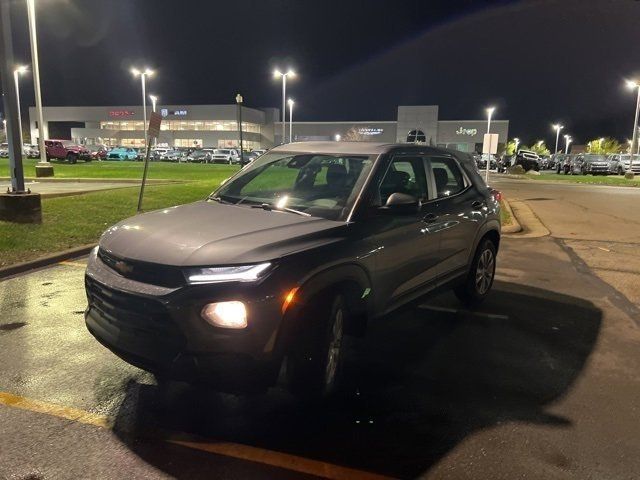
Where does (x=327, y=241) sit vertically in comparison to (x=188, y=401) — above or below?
above

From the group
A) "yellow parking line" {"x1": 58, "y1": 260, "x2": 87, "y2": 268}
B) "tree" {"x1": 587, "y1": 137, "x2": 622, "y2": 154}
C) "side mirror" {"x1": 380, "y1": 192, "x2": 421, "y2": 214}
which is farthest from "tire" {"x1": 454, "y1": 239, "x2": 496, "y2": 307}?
"tree" {"x1": 587, "y1": 137, "x2": 622, "y2": 154}

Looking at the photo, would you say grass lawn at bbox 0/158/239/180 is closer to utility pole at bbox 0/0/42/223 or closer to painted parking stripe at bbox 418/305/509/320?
utility pole at bbox 0/0/42/223

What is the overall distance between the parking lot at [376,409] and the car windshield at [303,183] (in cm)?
106

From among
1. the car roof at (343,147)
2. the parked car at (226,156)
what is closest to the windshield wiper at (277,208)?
the car roof at (343,147)

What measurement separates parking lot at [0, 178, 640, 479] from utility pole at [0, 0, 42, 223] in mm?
4002

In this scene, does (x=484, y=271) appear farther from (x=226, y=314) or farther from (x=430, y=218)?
(x=226, y=314)

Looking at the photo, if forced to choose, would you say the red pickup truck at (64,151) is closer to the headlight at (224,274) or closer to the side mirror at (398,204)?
the side mirror at (398,204)

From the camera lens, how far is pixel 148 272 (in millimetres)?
3219

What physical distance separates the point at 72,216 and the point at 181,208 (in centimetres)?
721

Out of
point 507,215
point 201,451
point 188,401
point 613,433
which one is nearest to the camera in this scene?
point 201,451

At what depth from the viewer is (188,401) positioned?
3.65 meters

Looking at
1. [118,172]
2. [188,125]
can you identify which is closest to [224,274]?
[118,172]

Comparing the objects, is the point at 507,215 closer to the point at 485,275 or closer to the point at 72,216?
the point at 485,275

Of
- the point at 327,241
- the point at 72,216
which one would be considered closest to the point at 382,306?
the point at 327,241
